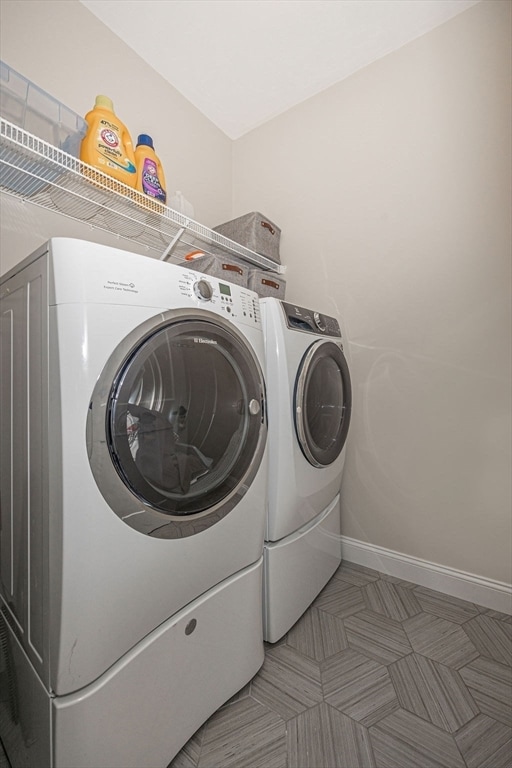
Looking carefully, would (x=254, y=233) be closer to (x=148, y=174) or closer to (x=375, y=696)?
(x=148, y=174)

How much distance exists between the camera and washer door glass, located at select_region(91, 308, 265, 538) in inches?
28.7

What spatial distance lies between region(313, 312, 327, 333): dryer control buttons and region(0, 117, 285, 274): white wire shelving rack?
23.2 inches

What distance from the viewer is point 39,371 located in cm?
73

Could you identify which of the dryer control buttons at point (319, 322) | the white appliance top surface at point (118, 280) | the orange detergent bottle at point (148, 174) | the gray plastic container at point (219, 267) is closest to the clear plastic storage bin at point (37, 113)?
the orange detergent bottle at point (148, 174)

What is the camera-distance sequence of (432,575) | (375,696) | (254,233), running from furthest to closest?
(254,233), (432,575), (375,696)

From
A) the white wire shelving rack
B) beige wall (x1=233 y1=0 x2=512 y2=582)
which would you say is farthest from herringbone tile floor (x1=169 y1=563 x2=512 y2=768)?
the white wire shelving rack

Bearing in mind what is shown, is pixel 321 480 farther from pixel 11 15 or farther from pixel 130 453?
pixel 11 15

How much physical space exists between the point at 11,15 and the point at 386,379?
216 cm

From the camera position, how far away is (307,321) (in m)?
1.46

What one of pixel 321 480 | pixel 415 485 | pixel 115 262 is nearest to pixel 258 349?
pixel 115 262

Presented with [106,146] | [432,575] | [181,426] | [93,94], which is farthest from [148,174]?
[432,575]

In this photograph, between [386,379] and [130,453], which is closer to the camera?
[130,453]

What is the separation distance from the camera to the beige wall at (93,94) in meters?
1.34

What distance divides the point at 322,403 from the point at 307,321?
35 cm
